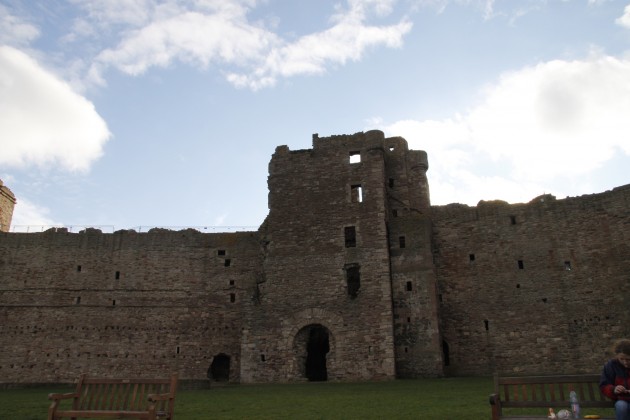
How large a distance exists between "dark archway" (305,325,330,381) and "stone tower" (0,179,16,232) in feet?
73.9

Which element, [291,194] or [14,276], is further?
[14,276]

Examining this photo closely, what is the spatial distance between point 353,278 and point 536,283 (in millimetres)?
7905

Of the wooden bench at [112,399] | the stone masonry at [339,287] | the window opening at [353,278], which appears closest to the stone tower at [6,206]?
the stone masonry at [339,287]

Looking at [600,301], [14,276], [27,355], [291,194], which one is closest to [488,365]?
[600,301]

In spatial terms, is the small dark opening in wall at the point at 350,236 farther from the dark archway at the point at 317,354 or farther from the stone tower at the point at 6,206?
the stone tower at the point at 6,206

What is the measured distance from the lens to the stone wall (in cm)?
2159

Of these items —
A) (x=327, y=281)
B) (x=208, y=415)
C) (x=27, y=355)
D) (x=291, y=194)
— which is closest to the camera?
(x=208, y=415)

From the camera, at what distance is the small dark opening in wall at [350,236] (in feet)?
78.7

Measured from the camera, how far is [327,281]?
23422 millimetres

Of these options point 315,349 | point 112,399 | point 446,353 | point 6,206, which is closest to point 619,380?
point 112,399

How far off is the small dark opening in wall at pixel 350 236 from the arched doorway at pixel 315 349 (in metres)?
3.87

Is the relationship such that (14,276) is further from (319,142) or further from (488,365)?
(488,365)

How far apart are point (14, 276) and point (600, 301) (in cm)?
2933

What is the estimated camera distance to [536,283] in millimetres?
22969
